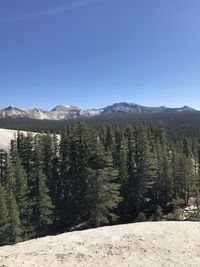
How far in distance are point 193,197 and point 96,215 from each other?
24543mm

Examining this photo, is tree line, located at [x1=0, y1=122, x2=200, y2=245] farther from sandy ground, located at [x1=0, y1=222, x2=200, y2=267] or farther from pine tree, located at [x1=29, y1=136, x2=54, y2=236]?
sandy ground, located at [x1=0, y1=222, x2=200, y2=267]

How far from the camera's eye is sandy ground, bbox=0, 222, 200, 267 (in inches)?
821

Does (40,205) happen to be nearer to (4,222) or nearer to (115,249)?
(4,222)

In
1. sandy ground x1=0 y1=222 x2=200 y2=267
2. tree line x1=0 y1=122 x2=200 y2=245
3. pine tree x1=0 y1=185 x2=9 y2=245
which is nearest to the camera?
sandy ground x1=0 y1=222 x2=200 y2=267

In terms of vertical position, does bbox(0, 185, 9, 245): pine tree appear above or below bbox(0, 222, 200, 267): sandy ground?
below

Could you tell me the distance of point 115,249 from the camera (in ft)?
73.3

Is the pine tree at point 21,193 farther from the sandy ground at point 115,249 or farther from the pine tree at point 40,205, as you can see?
the sandy ground at point 115,249

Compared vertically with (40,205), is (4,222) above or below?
above

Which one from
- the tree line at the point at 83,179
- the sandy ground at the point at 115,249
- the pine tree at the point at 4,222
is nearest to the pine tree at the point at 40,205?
the tree line at the point at 83,179

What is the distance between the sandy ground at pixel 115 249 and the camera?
20859 millimetres

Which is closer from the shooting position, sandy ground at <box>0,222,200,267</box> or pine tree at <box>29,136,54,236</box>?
sandy ground at <box>0,222,200,267</box>

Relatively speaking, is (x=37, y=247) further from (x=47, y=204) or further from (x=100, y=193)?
(x=47, y=204)

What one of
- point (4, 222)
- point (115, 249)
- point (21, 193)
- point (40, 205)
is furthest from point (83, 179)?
point (115, 249)

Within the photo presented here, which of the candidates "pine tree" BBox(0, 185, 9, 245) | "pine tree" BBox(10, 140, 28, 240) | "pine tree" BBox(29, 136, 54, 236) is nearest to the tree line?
"pine tree" BBox(29, 136, 54, 236)
